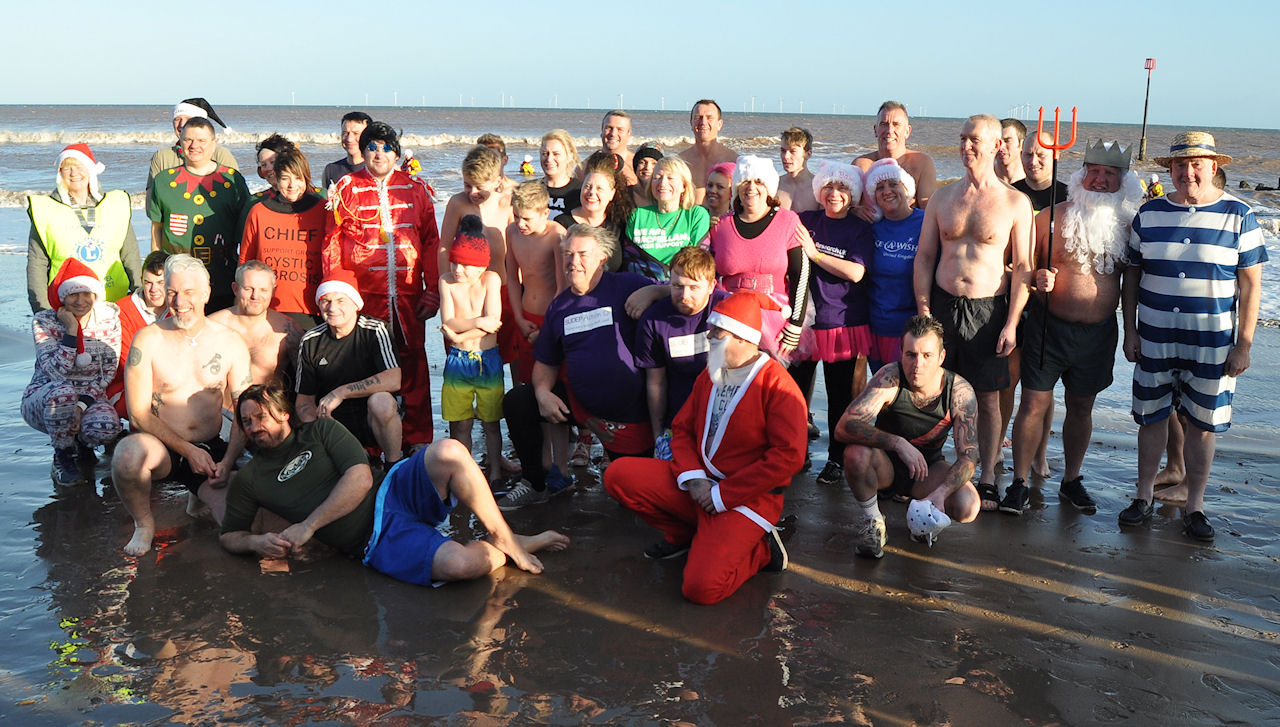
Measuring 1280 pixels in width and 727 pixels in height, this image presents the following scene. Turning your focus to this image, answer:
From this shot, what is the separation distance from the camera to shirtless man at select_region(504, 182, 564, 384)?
5797 mm

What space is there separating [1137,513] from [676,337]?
2668 millimetres

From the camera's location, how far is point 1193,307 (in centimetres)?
512

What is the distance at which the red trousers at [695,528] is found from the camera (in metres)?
4.34

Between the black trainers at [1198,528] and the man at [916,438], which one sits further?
the black trainers at [1198,528]

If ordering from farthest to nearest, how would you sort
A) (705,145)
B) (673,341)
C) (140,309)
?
(705,145)
(140,309)
(673,341)

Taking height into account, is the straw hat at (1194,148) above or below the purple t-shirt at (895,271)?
above

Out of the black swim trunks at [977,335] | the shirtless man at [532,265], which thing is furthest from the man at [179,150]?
the black swim trunks at [977,335]

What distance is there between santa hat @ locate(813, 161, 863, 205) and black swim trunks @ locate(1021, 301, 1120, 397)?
3.99ft

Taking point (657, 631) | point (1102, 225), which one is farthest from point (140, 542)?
point (1102, 225)

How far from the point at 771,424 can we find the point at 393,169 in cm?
316

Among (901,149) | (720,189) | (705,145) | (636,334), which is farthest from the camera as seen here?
(705,145)

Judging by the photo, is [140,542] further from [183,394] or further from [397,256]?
[397,256]

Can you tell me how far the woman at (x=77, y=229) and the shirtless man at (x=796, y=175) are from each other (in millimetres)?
4290

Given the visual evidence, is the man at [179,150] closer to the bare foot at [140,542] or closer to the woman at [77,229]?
the woman at [77,229]
